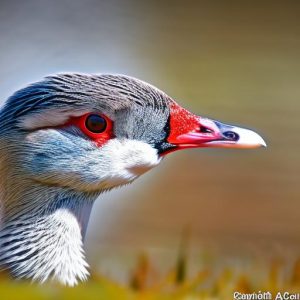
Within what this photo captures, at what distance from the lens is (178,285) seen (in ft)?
5.53

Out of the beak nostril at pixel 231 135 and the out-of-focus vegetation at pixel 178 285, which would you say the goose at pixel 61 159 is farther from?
the beak nostril at pixel 231 135

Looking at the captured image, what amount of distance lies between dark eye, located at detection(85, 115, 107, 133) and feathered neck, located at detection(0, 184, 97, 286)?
0.13 metres

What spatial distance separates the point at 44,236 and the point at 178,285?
31 cm

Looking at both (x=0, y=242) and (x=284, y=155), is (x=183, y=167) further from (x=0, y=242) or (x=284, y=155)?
(x=0, y=242)

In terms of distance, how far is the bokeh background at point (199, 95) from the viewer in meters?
2.13

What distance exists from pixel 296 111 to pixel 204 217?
400mm

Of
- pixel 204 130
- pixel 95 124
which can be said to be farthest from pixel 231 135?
pixel 95 124

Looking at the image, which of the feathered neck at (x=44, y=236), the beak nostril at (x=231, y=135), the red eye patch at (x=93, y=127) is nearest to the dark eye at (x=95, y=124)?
the red eye patch at (x=93, y=127)

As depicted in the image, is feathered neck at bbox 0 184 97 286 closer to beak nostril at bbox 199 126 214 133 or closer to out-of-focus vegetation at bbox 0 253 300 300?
out-of-focus vegetation at bbox 0 253 300 300

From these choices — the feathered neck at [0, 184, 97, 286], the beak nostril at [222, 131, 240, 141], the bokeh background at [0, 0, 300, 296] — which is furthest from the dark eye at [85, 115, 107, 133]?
the bokeh background at [0, 0, 300, 296]

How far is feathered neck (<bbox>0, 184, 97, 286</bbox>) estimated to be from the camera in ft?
5.05

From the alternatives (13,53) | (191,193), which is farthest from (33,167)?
(191,193)

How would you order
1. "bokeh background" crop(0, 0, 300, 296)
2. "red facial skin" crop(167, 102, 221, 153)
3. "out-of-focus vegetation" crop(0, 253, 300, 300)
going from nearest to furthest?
1. "out-of-focus vegetation" crop(0, 253, 300, 300)
2. "red facial skin" crop(167, 102, 221, 153)
3. "bokeh background" crop(0, 0, 300, 296)

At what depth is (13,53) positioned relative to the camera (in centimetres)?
210
